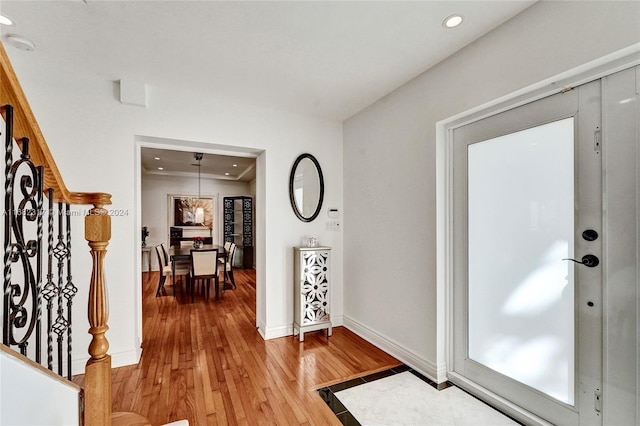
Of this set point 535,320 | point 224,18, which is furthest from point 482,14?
point 535,320

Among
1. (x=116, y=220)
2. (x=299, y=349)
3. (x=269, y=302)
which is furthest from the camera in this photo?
(x=269, y=302)

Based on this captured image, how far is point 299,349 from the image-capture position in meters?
2.98

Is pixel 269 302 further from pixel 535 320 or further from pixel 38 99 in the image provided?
pixel 38 99

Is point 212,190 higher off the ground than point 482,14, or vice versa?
point 482,14

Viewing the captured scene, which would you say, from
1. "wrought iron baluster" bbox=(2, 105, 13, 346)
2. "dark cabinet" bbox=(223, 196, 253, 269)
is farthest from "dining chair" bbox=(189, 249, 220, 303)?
"wrought iron baluster" bbox=(2, 105, 13, 346)

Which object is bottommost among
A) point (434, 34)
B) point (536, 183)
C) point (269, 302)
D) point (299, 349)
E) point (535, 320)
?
point (299, 349)

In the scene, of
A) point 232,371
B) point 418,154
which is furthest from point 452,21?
point 232,371

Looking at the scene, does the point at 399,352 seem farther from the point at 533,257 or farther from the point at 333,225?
the point at 333,225

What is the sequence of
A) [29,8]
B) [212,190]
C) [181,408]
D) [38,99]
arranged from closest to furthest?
[29,8] < [181,408] < [38,99] < [212,190]

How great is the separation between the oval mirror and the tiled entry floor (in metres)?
1.80

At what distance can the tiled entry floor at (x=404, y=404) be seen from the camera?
1.93m

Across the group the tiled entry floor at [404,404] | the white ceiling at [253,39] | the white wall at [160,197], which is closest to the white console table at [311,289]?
the tiled entry floor at [404,404]

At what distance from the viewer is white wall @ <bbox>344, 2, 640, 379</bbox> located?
162 cm

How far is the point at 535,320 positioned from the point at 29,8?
363cm
